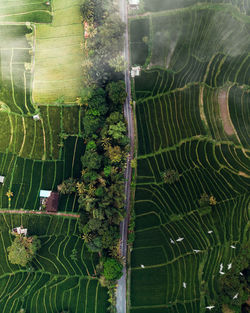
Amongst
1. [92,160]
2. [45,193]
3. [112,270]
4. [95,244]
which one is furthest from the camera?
[45,193]

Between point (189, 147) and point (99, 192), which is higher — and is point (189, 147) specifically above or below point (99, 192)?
above

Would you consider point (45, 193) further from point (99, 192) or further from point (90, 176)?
point (99, 192)

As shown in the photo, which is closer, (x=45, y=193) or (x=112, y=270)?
(x=112, y=270)

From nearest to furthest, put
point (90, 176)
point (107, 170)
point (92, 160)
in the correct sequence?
point (92, 160) → point (90, 176) → point (107, 170)

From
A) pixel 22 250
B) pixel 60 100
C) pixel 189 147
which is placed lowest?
pixel 22 250

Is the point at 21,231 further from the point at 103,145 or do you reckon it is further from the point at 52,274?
the point at 103,145

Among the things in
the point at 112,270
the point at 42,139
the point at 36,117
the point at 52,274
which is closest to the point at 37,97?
the point at 36,117
